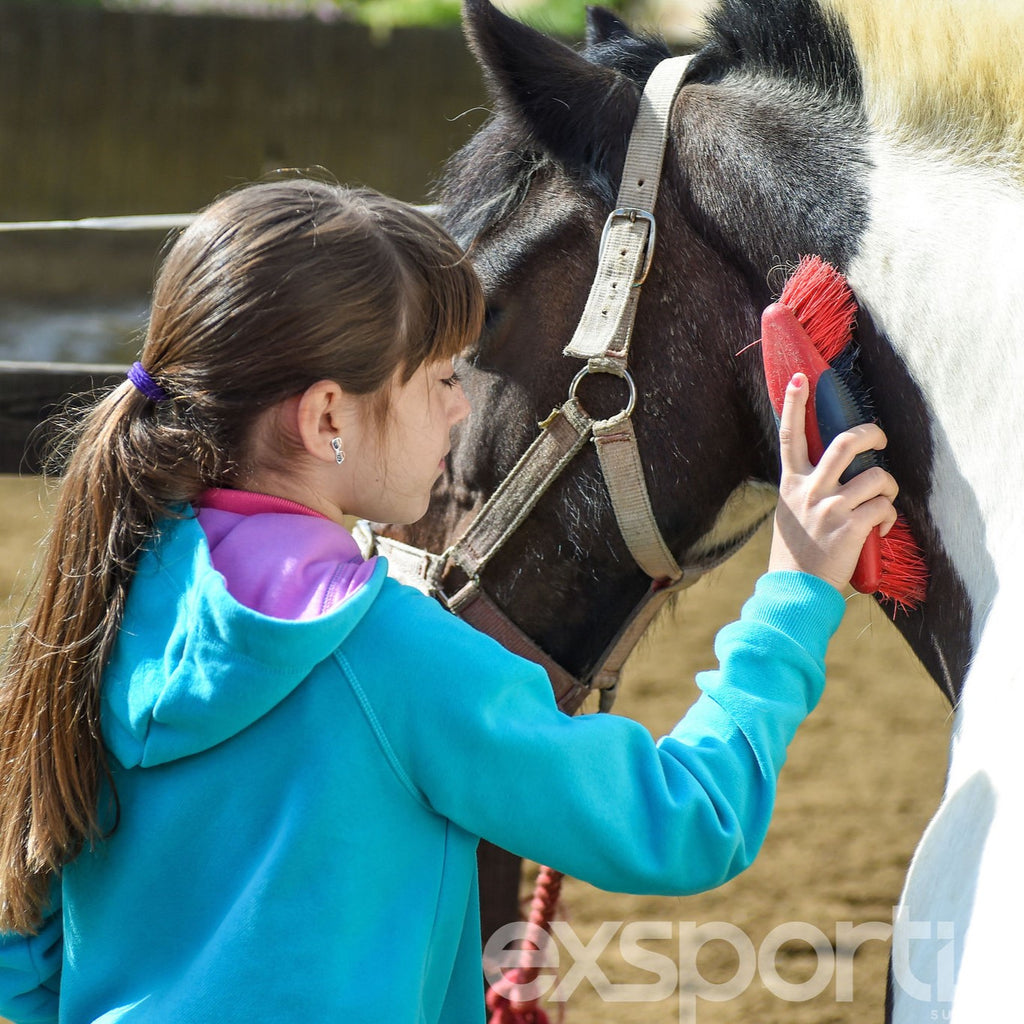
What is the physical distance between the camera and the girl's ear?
922 millimetres

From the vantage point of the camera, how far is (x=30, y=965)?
3.35 ft

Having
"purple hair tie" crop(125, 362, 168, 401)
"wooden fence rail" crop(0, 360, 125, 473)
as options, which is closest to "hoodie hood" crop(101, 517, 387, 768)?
"purple hair tie" crop(125, 362, 168, 401)

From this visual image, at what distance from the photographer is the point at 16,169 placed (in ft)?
14.5

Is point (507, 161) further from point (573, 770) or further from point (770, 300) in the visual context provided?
point (573, 770)

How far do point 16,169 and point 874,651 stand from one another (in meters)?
3.72

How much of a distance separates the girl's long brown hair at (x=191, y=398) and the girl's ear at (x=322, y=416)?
1 centimetres

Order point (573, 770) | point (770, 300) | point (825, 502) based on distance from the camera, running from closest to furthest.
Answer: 1. point (573, 770)
2. point (825, 502)
3. point (770, 300)

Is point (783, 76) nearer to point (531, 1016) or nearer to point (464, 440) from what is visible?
point (464, 440)

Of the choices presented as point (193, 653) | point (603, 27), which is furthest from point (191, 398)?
point (603, 27)

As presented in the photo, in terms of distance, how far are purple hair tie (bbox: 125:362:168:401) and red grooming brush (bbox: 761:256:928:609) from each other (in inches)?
21.4

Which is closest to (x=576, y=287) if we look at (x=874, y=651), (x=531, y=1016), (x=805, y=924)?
(x=531, y=1016)

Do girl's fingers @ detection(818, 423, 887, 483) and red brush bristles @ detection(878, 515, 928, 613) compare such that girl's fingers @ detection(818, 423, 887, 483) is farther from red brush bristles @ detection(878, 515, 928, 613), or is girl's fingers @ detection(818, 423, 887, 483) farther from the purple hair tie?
the purple hair tie

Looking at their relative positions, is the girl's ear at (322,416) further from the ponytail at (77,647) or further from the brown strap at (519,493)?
the brown strap at (519,493)

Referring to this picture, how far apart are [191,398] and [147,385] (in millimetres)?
46
